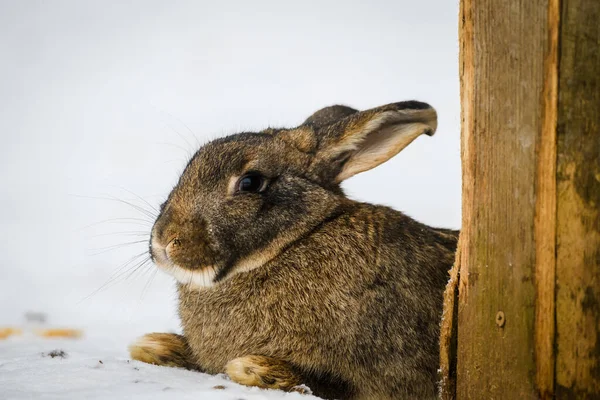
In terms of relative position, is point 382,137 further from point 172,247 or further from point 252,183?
point 172,247

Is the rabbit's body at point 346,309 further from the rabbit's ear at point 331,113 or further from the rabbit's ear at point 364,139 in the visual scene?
the rabbit's ear at point 331,113

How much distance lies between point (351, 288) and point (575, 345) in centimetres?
115

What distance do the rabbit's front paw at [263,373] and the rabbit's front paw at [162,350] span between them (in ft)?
2.22

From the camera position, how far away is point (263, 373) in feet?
9.93

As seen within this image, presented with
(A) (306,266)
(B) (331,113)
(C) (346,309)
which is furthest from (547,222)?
(B) (331,113)

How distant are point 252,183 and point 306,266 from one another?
0.51 meters

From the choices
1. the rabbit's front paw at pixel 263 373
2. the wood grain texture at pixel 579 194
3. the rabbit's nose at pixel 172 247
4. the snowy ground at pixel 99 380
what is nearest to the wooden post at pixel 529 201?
the wood grain texture at pixel 579 194

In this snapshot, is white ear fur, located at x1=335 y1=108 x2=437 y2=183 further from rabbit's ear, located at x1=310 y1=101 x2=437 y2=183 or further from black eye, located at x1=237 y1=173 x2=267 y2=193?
black eye, located at x1=237 y1=173 x2=267 y2=193

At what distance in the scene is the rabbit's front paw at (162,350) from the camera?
3646mm

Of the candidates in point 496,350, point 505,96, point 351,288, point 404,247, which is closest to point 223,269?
point 351,288

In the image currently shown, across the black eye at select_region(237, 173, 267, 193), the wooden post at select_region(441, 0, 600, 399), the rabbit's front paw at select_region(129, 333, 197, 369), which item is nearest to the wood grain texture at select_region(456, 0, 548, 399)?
the wooden post at select_region(441, 0, 600, 399)

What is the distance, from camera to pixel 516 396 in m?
2.57

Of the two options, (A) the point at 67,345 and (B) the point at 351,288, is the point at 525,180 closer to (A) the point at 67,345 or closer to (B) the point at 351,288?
(B) the point at 351,288

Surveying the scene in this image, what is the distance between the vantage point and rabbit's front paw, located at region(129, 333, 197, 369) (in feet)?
12.0
